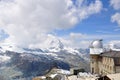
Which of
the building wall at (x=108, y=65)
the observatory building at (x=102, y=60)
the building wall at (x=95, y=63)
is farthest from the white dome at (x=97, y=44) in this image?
the building wall at (x=108, y=65)

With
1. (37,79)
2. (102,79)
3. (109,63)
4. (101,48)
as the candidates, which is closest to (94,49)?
(101,48)

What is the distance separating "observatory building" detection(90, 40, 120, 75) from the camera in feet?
279

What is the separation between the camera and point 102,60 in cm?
9612

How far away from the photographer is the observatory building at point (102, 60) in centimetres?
8494

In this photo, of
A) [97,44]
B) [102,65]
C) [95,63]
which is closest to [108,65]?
[102,65]

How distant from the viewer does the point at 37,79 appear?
82.4 metres

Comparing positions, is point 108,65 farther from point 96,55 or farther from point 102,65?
point 96,55

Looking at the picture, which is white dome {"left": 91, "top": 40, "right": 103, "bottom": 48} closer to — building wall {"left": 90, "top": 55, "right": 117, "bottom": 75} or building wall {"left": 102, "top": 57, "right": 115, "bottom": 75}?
building wall {"left": 90, "top": 55, "right": 117, "bottom": 75}

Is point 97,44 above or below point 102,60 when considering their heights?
above

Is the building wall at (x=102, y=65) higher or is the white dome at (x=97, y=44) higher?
the white dome at (x=97, y=44)

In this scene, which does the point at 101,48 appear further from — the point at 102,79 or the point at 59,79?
the point at 102,79

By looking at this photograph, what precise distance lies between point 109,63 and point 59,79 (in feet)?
65.6

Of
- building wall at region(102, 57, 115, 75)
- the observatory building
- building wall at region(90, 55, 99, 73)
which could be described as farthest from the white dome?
building wall at region(102, 57, 115, 75)

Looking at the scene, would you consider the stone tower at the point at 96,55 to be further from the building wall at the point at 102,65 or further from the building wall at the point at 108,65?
the building wall at the point at 108,65
